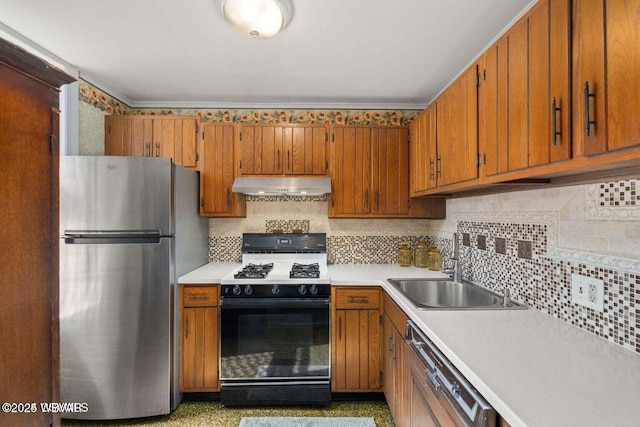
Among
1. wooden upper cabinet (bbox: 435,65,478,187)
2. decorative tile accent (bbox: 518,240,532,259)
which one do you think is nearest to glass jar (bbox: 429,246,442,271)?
wooden upper cabinet (bbox: 435,65,478,187)

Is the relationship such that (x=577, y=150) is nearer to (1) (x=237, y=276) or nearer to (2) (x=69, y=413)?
(1) (x=237, y=276)

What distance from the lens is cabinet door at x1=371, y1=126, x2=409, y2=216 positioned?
2701 mm

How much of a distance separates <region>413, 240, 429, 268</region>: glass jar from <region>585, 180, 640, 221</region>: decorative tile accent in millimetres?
1542

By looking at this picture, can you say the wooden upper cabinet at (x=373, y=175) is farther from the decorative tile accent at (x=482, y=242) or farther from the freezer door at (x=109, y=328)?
the freezer door at (x=109, y=328)

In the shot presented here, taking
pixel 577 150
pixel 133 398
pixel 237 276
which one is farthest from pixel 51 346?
pixel 577 150

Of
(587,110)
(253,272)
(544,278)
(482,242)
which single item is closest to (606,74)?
(587,110)

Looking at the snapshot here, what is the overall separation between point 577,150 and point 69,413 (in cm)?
314

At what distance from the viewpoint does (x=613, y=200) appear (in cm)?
116

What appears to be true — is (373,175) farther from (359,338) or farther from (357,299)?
(359,338)

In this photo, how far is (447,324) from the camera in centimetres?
134

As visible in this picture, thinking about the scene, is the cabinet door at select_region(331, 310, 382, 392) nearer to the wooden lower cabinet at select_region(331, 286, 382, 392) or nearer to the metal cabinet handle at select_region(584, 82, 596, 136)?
the wooden lower cabinet at select_region(331, 286, 382, 392)

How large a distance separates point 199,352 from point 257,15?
7.32 feet

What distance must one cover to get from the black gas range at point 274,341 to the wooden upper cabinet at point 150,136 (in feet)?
4.15

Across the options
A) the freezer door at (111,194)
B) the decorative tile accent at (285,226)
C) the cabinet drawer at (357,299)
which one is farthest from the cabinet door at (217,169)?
the cabinet drawer at (357,299)
